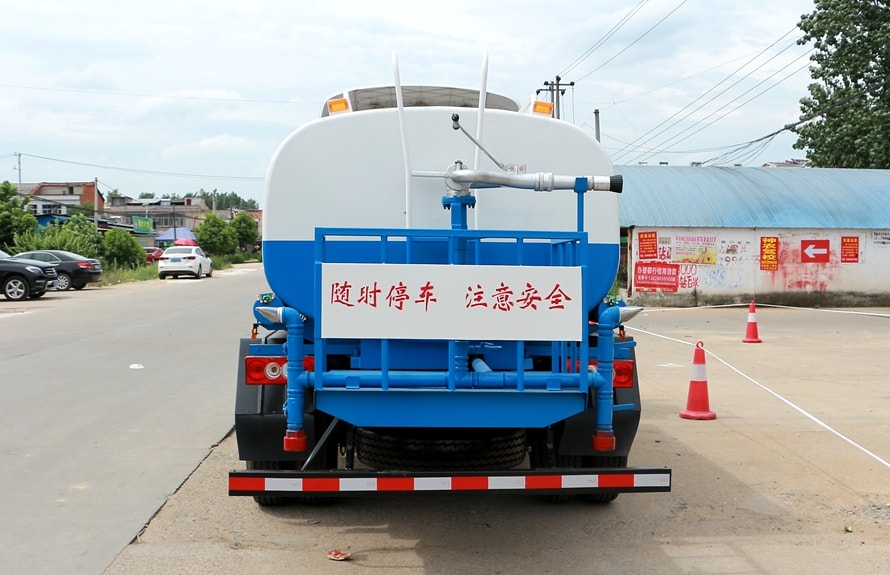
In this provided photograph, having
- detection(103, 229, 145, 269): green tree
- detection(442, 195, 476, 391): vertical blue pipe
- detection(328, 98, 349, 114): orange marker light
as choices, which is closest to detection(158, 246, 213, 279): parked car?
detection(103, 229, 145, 269): green tree

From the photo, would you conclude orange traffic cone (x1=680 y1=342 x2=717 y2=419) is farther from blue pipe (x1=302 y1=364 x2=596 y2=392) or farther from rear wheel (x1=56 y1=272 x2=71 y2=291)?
rear wheel (x1=56 y1=272 x2=71 y2=291)

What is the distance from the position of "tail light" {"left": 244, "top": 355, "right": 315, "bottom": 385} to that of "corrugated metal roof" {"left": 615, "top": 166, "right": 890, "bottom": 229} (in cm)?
1969

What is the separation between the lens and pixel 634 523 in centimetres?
529

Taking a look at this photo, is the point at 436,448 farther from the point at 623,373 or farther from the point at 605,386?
the point at 623,373

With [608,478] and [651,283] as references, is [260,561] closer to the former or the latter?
[608,478]

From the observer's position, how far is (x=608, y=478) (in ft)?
13.8

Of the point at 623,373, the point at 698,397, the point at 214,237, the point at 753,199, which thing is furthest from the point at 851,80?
the point at 214,237

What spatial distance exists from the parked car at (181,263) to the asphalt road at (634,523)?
3260 cm

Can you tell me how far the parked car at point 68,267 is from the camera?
1141 inches

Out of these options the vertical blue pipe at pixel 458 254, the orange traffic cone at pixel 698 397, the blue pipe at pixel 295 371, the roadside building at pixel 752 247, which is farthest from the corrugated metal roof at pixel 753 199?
the blue pipe at pixel 295 371

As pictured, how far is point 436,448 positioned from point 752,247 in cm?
2127

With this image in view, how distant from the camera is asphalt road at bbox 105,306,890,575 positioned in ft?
15.1

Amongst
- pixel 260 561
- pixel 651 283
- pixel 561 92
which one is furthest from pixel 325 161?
pixel 561 92

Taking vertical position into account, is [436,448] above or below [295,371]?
below
